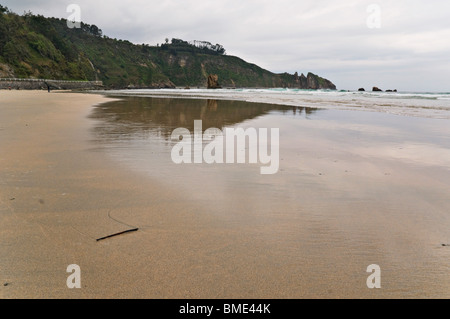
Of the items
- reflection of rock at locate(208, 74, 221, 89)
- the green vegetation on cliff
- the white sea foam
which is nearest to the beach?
the white sea foam

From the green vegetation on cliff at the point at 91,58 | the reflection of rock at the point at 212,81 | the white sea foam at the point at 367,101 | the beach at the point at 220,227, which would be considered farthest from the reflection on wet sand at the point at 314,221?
the reflection of rock at the point at 212,81

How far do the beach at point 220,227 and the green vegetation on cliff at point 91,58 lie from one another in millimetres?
66335

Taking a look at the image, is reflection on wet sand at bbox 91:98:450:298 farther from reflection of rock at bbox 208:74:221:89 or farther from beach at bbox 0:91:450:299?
reflection of rock at bbox 208:74:221:89

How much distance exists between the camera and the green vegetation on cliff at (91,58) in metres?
65.4

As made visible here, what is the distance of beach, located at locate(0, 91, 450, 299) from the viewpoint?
6.52 ft

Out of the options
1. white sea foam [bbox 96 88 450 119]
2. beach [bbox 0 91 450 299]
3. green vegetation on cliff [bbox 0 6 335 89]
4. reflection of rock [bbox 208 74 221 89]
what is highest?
green vegetation on cliff [bbox 0 6 335 89]

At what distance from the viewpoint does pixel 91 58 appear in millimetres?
128000

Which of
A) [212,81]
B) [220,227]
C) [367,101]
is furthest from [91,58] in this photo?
[220,227]

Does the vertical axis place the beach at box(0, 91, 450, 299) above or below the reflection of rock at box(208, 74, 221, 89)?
below

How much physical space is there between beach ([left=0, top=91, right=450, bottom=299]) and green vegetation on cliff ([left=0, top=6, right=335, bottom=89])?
66.3m

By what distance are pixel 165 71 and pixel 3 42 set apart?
119 meters

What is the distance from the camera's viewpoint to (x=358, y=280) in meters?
2.06
